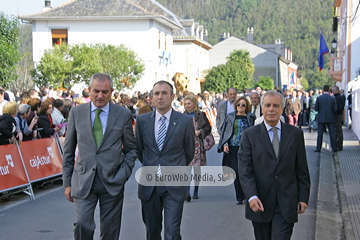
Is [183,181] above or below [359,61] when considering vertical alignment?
below

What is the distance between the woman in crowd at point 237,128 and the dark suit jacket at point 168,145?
3431 mm

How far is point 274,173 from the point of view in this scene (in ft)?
15.1

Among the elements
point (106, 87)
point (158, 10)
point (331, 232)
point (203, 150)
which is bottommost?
point (331, 232)

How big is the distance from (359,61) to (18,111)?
16134 mm

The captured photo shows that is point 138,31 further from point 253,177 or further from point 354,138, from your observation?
point 253,177

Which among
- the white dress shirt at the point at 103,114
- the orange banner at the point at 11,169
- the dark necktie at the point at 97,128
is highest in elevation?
the white dress shirt at the point at 103,114

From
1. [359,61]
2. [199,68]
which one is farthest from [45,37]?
[359,61]

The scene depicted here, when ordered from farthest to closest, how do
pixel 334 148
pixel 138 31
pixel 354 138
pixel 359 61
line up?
pixel 138 31, pixel 359 61, pixel 354 138, pixel 334 148

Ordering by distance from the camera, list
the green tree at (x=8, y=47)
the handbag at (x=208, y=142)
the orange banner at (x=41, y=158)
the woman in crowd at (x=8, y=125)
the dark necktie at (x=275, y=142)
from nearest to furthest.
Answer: the dark necktie at (x=275, y=142) < the handbag at (x=208, y=142) < the woman in crowd at (x=8, y=125) < the orange banner at (x=41, y=158) < the green tree at (x=8, y=47)

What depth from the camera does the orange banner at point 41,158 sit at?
9.97m

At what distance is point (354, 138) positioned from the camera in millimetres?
20516

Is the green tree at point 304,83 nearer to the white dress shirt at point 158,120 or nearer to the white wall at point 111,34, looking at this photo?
the white wall at point 111,34

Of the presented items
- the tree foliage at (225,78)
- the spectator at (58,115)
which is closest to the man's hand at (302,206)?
the spectator at (58,115)

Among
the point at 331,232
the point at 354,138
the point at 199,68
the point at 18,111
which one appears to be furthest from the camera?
the point at 199,68
